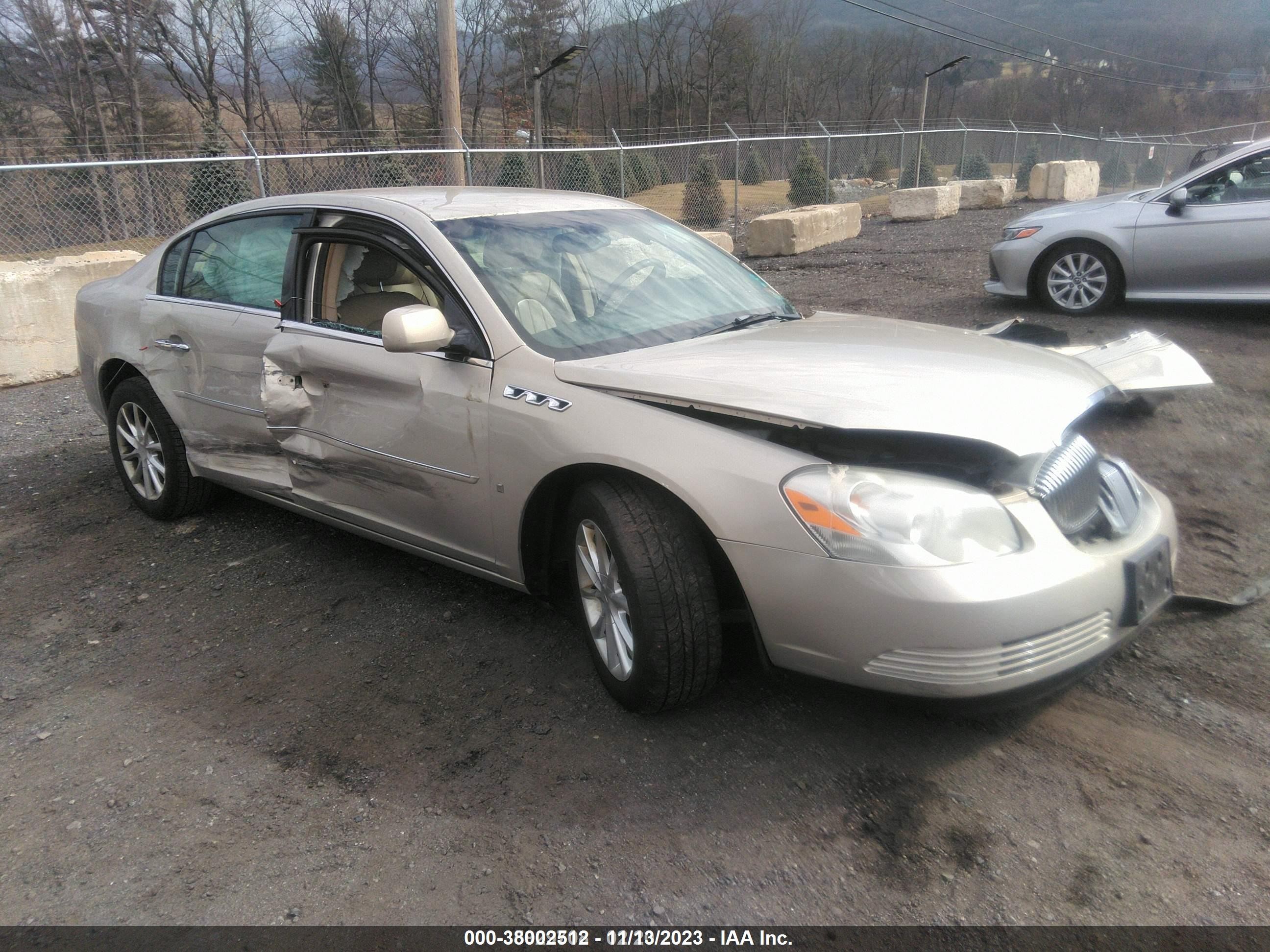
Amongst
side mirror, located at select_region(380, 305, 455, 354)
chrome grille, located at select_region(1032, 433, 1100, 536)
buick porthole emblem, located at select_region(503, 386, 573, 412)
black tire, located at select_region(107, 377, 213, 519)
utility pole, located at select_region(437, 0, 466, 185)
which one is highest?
utility pole, located at select_region(437, 0, 466, 185)

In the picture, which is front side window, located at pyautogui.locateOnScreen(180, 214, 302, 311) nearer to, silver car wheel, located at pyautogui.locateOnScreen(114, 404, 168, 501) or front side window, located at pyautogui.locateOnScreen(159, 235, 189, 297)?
front side window, located at pyautogui.locateOnScreen(159, 235, 189, 297)

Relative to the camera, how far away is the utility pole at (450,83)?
1332 cm

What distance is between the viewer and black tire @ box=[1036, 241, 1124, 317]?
777 cm

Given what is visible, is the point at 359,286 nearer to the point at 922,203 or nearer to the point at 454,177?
the point at 454,177

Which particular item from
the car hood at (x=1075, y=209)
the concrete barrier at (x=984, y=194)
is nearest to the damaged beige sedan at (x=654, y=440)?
the car hood at (x=1075, y=209)

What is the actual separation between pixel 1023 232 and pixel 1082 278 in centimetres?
66

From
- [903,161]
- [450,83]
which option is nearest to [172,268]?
[450,83]

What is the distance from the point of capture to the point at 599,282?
3453mm

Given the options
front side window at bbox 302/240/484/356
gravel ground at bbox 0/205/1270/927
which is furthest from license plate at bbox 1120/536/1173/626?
front side window at bbox 302/240/484/356

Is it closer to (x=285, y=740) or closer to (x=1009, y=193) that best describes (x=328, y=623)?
(x=285, y=740)

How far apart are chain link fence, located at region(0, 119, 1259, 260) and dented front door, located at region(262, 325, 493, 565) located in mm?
5269

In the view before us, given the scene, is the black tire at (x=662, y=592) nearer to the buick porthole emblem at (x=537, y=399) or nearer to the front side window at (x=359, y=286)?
the buick porthole emblem at (x=537, y=399)

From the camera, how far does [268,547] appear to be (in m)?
4.40

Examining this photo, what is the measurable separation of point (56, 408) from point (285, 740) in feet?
19.3
